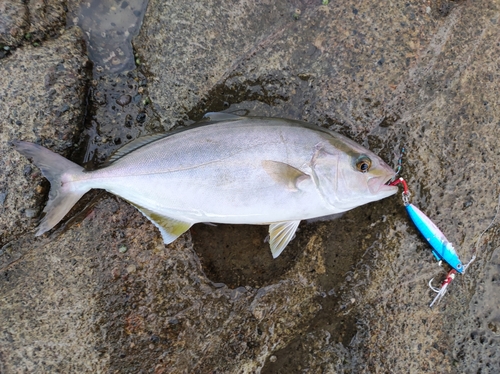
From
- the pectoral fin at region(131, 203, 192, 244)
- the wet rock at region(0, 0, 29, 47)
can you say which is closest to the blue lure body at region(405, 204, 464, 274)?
the pectoral fin at region(131, 203, 192, 244)

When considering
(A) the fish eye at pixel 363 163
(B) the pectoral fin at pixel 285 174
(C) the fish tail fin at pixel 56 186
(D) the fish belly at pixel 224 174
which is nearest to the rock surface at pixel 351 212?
(C) the fish tail fin at pixel 56 186

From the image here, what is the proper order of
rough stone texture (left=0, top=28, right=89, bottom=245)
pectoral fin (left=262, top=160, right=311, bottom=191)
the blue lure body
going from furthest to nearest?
1. the blue lure body
2. rough stone texture (left=0, top=28, right=89, bottom=245)
3. pectoral fin (left=262, top=160, right=311, bottom=191)

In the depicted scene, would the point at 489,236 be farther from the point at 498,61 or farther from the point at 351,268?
the point at 498,61

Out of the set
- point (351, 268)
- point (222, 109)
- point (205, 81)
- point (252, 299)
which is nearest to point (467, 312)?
point (351, 268)

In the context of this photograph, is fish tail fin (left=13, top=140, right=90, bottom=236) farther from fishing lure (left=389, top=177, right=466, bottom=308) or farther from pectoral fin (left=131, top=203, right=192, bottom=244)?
fishing lure (left=389, top=177, right=466, bottom=308)

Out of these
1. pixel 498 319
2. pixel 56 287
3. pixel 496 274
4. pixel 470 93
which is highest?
pixel 470 93
